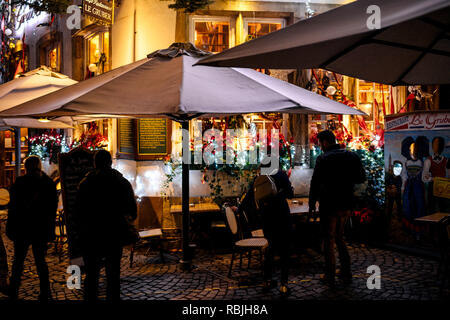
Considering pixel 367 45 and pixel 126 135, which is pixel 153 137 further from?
pixel 367 45

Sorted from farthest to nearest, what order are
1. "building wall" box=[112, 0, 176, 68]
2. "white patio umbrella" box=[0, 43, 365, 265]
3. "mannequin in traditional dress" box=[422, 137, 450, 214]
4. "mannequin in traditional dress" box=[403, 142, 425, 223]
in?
"building wall" box=[112, 0, 176, 68] → "mannequin in traditional dress" box=[403, 142, 425, 223] → "mannequin in traditional dress" box=[422, 137, 450, 214] → "white patio umbrella" box=[0, 43, 365, 265]

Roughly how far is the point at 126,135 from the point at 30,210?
14.3 feet

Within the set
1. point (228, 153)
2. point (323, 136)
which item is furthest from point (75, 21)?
point (323, 136)

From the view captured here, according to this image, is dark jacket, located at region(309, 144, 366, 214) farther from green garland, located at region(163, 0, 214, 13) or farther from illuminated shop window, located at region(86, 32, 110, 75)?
illuminated shop window, located at region(86, 32, 110, 75)

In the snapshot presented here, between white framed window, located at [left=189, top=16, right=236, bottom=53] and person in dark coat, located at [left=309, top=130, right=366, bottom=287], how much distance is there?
4.78 metres

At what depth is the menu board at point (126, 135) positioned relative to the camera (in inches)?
357

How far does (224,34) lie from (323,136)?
493cm

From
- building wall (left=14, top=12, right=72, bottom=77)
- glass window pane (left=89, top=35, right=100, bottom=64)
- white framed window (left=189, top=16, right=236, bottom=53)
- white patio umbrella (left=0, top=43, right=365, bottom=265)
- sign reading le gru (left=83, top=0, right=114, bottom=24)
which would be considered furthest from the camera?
building wall (left=14, top=12, right=72, bottom=77)

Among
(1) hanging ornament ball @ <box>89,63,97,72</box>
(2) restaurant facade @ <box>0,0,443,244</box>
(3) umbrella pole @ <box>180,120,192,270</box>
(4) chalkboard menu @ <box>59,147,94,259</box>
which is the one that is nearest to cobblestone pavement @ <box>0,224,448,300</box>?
(3) umbrella pole @ <box>180,120,192,270</box>

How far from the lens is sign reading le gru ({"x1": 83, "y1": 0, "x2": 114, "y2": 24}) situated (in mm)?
8156

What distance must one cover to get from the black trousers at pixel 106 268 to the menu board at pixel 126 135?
4.66m

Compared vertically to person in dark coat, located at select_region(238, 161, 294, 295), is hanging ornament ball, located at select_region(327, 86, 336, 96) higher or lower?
higher

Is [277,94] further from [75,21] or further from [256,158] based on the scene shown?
[75,21]

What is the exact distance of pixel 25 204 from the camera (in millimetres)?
4992
